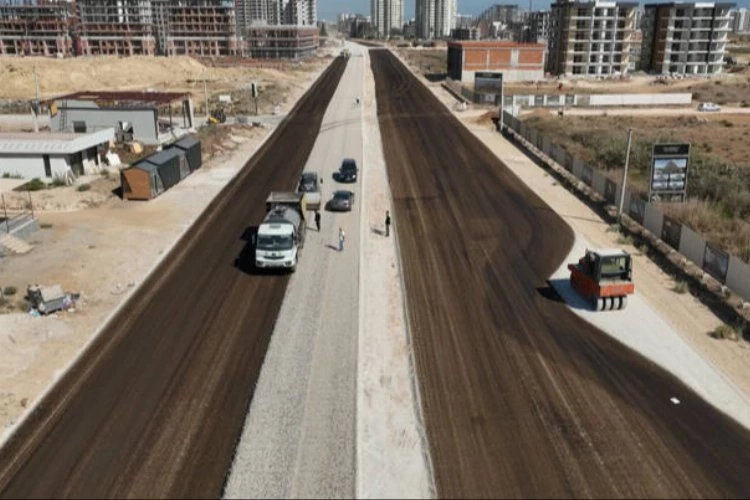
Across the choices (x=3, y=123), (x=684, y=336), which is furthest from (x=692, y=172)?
(x=3, y=123)

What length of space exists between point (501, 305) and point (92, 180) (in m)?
36.6

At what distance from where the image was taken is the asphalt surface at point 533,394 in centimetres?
1727

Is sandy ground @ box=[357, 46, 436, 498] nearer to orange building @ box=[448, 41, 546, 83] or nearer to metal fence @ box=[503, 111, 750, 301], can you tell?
metal fence @ box=[503, 111, 750, 301]

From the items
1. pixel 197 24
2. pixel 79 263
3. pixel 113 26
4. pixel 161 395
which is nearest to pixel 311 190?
pixel 79 263

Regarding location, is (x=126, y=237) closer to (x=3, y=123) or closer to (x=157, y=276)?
(x=157, y=276)

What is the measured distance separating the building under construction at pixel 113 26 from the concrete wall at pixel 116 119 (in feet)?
467

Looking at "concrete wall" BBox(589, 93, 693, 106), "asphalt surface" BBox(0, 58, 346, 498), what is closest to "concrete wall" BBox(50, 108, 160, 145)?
"asphalt surface" BBox(0, 58, 346, 498)

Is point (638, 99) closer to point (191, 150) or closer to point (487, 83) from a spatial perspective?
point (487, 83)

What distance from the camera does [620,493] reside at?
1656 cm

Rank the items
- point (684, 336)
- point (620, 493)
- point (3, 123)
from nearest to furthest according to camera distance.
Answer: point (620, 493) < point (684, 336) < point (3, 123)

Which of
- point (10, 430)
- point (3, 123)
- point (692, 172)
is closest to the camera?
point (10, 430)

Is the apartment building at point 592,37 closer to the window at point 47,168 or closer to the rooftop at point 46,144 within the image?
the rooftop at point 46,144

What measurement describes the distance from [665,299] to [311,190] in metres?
23.9

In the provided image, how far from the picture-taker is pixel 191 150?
5288 cm
